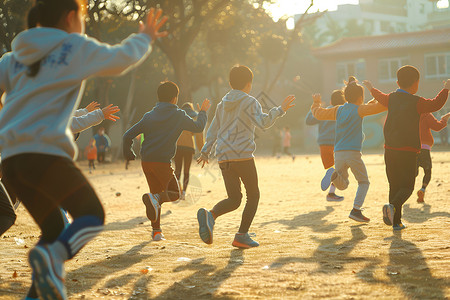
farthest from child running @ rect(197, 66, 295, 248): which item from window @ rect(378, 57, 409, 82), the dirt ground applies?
window @ rect(378, 57, 409, 82)

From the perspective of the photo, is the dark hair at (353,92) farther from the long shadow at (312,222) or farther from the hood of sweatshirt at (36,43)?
the hood of sweatshirt at (36,43)

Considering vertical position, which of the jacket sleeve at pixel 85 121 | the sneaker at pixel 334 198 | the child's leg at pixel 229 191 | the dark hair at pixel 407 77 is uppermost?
the dark hair at pixel 407 77

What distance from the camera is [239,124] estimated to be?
6.32 metres

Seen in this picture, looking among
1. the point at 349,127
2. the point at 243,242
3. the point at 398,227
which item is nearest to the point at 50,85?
the point at 243,242

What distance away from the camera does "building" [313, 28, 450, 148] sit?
45.8 m

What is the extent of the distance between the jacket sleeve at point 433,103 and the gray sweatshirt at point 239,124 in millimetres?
1648

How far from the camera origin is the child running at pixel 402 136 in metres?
6.88

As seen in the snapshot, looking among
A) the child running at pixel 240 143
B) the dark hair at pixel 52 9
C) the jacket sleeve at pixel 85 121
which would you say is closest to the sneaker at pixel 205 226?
the child running at pixel 240 143

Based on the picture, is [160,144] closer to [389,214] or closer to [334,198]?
[389,214]

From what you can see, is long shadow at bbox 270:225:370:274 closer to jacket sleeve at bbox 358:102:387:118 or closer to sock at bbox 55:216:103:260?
jacket sleeve at bbox 358:102:387:118

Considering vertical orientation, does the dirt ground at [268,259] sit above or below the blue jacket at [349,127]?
below

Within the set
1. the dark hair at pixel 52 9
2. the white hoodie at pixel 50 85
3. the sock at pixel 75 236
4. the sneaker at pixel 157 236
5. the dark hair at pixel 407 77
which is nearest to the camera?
the sock at pixel 75 236

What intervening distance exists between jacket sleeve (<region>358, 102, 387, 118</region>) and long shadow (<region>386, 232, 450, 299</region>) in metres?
1.63

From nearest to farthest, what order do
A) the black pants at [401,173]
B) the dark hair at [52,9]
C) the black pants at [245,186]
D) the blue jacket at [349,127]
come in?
the dark hair at [52,9]
the black pants at [245,186]
the black pants at [401,173]
the blue jacket at [349,127]
